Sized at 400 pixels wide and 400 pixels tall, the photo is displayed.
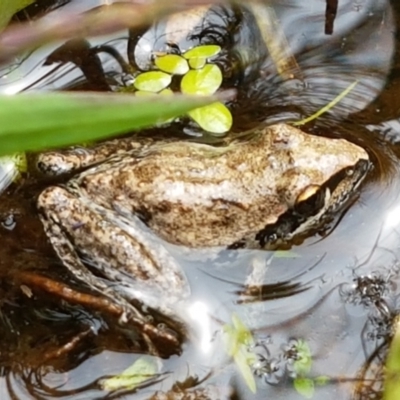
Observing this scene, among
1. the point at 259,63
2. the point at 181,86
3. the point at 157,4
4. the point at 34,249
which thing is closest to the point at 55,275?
the point at 34,249

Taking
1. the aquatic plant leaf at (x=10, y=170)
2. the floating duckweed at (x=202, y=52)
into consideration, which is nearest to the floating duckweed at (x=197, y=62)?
the floating duckweed at (x=202, y=52)

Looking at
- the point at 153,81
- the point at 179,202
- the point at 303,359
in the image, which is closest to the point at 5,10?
the point at 153,81

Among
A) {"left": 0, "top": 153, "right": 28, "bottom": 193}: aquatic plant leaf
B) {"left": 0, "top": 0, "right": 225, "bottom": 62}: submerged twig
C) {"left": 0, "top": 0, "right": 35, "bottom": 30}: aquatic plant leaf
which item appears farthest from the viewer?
{"left": 0, "top": 153, "right": 28, "bottom": 193}: aquatic plant leaf

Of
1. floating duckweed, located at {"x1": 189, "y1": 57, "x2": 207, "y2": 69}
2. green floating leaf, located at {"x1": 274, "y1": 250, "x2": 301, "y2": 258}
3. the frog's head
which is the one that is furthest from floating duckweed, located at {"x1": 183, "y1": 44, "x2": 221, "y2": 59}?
green floating leaf, located at {"x1": 274, "y1": 250, "x2": 301, "y2": 258}

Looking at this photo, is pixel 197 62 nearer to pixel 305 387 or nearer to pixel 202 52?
pixel 202 52

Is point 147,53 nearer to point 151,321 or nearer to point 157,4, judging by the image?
point 151,321

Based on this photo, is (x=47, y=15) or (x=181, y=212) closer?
(x=181, y=212)

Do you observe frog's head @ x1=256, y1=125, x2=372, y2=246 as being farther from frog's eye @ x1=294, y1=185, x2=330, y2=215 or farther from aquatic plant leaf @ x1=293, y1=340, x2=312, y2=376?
aquatic plant leaf @ x1=293, y1=340, x2=312, y2=376

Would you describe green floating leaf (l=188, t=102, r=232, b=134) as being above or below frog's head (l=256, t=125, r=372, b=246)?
above
